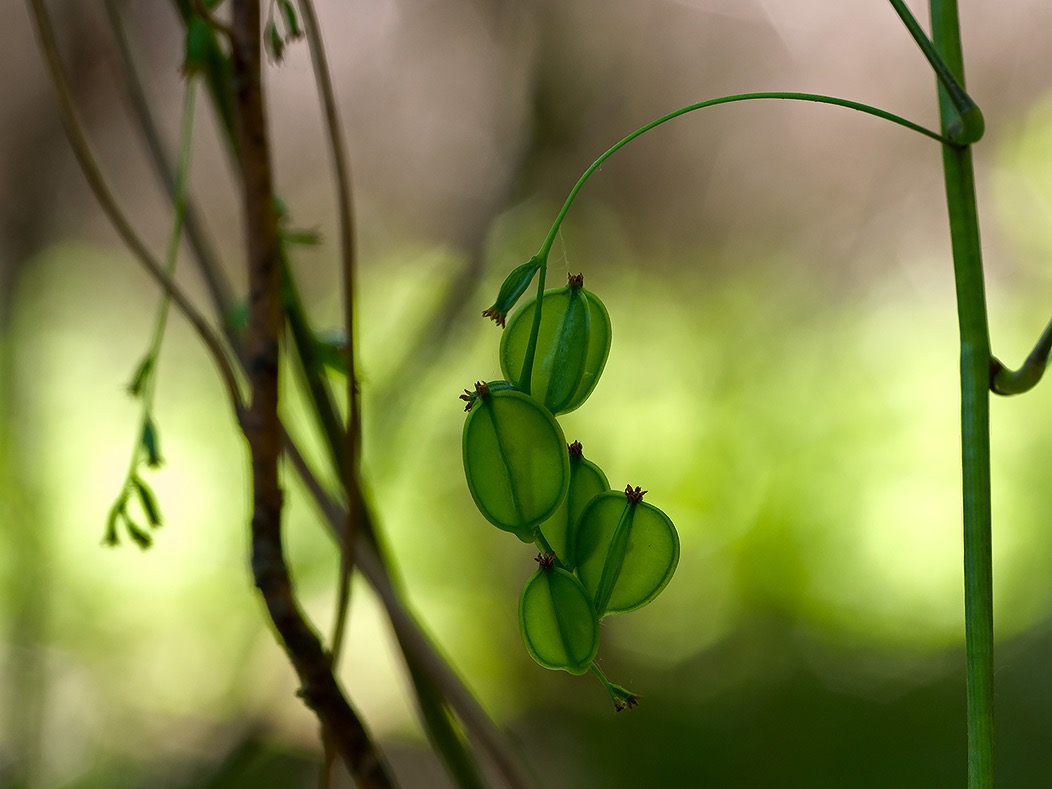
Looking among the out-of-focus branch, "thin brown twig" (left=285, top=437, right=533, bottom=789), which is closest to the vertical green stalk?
"thin brown twig" (left=285, top=437, right=533, bottom=789)

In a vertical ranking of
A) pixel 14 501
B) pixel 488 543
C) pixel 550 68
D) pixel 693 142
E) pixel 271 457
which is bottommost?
pixel 271 457

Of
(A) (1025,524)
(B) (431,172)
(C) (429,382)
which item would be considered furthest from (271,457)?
(B) (431,172)

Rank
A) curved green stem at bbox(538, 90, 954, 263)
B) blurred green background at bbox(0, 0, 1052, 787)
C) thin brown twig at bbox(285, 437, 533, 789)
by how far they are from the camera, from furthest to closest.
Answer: blurred green background at bbox(0, 0, 1052, 787) < thin brown twig at bbox(285, 437, 533, 789) < curved green stem at bbox(538, 90, 954, 263)

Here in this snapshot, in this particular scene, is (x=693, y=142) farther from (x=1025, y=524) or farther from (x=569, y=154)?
(x=1025, y=524)

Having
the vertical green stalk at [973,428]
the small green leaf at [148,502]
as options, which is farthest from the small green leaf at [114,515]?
the vertical green stalk at [973,428]

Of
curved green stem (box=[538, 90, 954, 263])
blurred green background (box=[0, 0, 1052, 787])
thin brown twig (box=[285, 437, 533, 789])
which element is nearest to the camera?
curved green stem (box=[538, 90, 954, 263])

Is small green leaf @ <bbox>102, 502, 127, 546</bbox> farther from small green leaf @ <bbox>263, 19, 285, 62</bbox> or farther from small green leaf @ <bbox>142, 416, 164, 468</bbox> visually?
small green leaf @ <bbox>263, 19, 285, 62</bbox>
